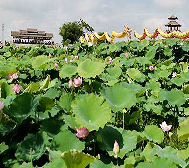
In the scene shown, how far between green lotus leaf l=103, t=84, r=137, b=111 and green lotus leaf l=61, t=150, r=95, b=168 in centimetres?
53

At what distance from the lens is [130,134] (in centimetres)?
145

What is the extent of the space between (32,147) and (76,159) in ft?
0.91

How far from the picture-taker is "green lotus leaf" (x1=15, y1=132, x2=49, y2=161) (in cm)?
135

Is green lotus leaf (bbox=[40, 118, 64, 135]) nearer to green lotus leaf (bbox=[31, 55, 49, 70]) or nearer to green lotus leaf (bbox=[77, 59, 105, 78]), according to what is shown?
green lotus leaf (bbox=[77, 59, 105, 78])

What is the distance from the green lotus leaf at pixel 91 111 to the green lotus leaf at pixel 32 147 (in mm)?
164

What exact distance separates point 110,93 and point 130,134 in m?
0.35

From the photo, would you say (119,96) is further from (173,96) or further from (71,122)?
(173,96)

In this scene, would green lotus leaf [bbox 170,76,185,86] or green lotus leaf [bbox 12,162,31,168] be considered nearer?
green lotus leaf [bbox 12,162,31,168]

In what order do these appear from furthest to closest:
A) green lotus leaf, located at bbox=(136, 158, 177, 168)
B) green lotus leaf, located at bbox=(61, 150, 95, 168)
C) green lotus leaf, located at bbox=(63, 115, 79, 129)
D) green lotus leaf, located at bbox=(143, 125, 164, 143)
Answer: green lotus leaf, located at bbox=(143, 125, 164, 143) → green lotus leaf, located at bbox=(63, 115, 79, 129) → green lotus leaf, located at bbox=(61, 150, 95, 168) → green lotus leaf, located at bbox=(136, 158, 177, 168)

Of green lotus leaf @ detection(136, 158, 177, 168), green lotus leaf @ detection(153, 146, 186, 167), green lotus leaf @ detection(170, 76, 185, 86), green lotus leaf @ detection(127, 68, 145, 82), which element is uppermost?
green lotus leaf @ detection(127, 68, 145, 82)

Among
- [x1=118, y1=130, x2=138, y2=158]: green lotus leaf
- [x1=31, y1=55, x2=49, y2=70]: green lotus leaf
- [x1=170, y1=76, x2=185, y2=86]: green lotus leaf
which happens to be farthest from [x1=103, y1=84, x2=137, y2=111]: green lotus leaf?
[x1=170, y1=76, x2=185, y2=86]: green lotus leaf

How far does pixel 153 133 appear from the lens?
1.64 metres

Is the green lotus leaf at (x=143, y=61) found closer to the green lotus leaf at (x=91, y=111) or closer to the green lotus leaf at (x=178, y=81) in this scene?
the green lotus leaf at (x=178, y=81)

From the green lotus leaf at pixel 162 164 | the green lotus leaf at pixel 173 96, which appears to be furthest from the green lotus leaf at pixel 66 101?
the green lotus leaf at pixel 173 96
